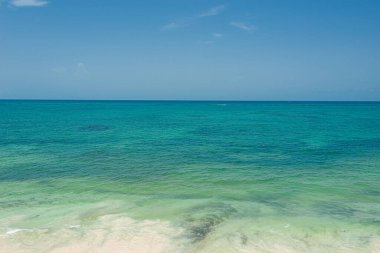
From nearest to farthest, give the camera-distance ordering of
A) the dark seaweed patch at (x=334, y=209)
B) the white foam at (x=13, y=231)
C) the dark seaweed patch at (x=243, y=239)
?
the dark seaweed patch at (x=243, y=239) < the white foam at (x=13, y=231) < the dark seaweed patch at (x=334, y=209)

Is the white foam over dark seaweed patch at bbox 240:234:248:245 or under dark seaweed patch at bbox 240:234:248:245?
under

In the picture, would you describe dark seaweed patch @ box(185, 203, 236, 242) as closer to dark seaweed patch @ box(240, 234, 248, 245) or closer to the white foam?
dark seaweed patch @ box(240, 234, 248, 245)

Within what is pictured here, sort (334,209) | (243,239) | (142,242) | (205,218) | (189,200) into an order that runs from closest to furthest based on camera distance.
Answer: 1. (142,242)
2. (243,239)
3. (205,218)
4. (334,209)
5. (189,200)

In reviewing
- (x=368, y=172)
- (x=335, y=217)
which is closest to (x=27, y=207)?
(x=335, y=217)

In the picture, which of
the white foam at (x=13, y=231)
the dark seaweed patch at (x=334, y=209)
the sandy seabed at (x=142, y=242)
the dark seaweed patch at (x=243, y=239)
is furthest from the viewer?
the dark seaweed patch at (x=334, y=209)

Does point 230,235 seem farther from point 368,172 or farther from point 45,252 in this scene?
point 368,172

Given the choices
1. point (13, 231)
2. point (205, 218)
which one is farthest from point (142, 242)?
point (13, 231)

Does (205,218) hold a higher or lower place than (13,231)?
higher

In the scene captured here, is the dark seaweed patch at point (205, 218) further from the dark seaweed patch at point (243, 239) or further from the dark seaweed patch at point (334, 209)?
the dark seaweed patch at point (334, 209)

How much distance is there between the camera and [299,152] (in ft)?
82.2

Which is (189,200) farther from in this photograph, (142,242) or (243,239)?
(142,242)

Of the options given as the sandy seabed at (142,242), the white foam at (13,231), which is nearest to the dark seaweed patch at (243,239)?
the sandy seabed at (142,242)

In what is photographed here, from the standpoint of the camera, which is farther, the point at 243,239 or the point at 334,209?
the point at 334,209

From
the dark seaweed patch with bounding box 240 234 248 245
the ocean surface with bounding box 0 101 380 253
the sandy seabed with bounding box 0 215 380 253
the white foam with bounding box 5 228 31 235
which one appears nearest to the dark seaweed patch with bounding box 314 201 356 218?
the ocean surface with bounding box 0 101 380 253
